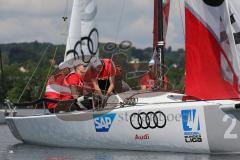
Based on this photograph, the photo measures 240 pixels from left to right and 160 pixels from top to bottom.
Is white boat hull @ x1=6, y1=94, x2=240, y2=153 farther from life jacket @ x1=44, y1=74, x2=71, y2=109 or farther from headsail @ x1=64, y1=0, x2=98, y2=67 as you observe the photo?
headsail @ x1=64, y1=0, x2=98, y2=67

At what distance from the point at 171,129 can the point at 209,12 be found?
241 centimetres

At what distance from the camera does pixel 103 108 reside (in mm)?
15461

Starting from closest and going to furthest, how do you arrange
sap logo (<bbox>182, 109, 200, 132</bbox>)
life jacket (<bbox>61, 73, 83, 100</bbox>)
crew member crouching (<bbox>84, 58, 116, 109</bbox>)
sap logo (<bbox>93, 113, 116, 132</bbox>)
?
sap logo (<bbox>182, 109, 200, 132</bbox>)
sap logo (<bbox>93, 113, 116, 132</bbox>)
crew member crouching (<bbox>84, 58, 116, 109</bbox>)
life jacket (<bbox>61, 73, 83, 100</bbox>)

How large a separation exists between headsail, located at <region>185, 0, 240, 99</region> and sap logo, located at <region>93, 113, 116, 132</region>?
1821 mm

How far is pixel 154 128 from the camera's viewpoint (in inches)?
575

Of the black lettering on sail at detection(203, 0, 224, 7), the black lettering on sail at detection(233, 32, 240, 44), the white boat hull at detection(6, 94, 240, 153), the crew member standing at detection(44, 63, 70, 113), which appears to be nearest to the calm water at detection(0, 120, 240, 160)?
the white boat hull at detection(6, 94, 240, 153)

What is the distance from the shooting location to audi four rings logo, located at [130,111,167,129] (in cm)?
1444

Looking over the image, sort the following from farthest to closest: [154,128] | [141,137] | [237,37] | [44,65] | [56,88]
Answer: [44,65] → [56,88] → [141,137] → [154,128] → [237,37]

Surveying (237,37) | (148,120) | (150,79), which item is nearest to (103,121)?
(148,120)

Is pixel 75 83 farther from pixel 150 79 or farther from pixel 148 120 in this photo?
pixel 148 120

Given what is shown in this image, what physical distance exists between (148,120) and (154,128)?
0.20m

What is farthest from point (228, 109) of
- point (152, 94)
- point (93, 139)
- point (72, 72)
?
point (72, 72)

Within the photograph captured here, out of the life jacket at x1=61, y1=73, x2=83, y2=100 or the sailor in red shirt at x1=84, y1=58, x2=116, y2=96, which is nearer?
the sailor in red shirt at x1=84, y1=58, x2=116, y2=96

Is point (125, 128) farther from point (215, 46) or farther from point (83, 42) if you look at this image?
point (83, 42)
